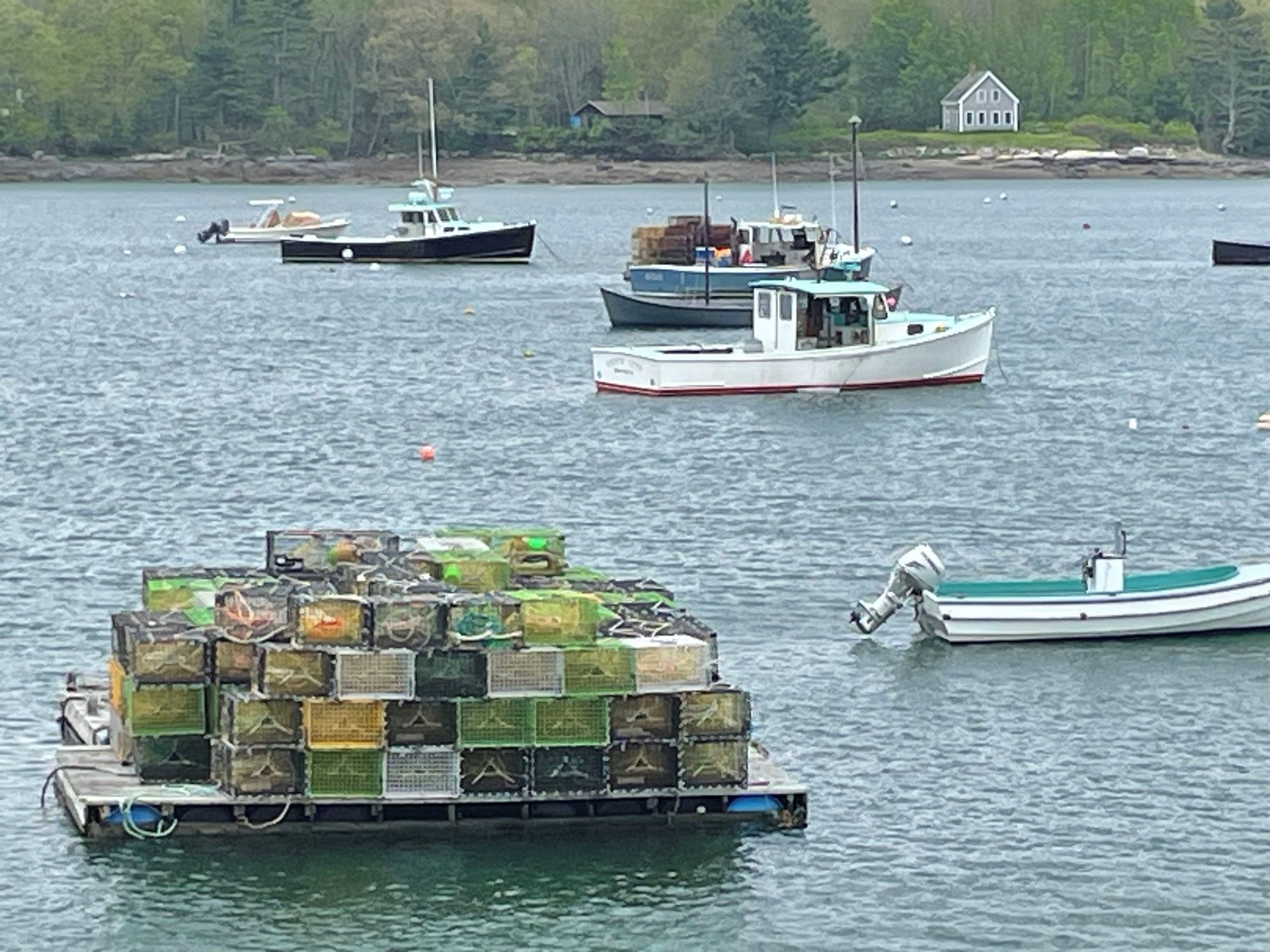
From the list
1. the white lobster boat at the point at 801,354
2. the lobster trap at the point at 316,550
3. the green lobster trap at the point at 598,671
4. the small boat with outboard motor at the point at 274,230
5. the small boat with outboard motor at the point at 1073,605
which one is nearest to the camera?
the green lobster trap at the point at 598,671

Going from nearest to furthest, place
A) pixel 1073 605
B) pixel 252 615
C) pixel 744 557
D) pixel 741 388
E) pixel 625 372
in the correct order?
pixel 252 615
pixel 1073 605
pixel 744 557
pixel 741 388
pixel 625 372

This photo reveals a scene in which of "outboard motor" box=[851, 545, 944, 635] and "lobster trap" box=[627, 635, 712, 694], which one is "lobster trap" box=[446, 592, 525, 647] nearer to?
"lobster trap" box=[627, 635, 712, 694]

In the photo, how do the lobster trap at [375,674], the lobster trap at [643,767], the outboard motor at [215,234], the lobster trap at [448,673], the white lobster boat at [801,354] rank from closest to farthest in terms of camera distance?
the lobster trap at [375,674] → the lobster trap at [448,673] → the lobster trap at [643,767] → the white lobster boat at [801,354] → the outboard motor at [215,234]

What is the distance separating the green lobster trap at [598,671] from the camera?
27.4 metres

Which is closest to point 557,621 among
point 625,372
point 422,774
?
point 422,774

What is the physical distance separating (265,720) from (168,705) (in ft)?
3.99

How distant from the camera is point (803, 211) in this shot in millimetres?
185125

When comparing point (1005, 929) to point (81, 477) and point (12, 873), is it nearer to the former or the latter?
point (12, 873)

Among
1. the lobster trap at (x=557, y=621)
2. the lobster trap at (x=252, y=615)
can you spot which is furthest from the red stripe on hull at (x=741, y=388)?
the lobster trap at (x=557, y=621)

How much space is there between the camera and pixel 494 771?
27750 millimetres

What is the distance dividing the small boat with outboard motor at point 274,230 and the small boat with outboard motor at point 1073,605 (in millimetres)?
102932

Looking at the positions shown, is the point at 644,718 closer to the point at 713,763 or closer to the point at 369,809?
the point at 713,763

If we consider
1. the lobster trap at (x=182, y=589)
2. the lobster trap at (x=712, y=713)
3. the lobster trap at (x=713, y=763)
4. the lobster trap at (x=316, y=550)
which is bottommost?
the lobster trap at (x=713, y=763)

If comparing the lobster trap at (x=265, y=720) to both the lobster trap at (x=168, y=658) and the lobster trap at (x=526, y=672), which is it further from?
the lobster trap at (x=526, y=672)
